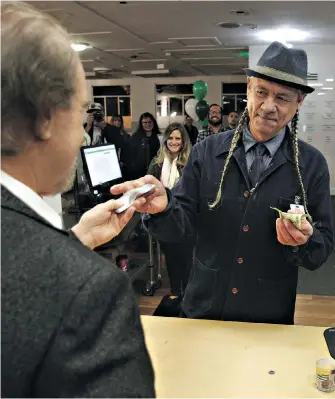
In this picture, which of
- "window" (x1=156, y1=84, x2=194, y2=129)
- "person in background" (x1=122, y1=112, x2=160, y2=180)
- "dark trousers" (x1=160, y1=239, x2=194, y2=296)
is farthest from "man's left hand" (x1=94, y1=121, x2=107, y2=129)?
"window" (x1=156, y1=84, x2=194, y2=129)

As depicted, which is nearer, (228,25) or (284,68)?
(284,68)

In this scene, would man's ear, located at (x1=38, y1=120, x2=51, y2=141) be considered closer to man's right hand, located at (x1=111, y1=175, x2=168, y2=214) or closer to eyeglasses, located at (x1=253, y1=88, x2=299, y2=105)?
man's right hand, located at (x1=111, y1=175, x2=168, y2=214)

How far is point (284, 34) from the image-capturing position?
23.5 feet

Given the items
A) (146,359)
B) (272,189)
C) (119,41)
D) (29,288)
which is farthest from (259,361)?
(119,41)

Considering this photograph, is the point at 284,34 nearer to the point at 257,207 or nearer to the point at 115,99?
the point at 257,207

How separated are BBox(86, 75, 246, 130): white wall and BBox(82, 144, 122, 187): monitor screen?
1097 centimetres

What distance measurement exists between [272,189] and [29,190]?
121cm

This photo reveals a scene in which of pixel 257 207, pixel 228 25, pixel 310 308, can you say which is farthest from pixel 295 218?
pixel 228 25

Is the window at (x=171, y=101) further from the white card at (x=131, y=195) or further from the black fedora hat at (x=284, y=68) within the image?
the white card at (x=131, y=195)

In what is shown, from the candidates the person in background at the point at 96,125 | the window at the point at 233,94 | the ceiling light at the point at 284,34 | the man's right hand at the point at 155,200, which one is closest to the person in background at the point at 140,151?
the person in background at the point at 96,125

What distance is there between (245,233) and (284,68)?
612 millimetres

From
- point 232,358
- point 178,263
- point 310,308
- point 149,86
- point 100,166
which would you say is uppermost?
point 149,86

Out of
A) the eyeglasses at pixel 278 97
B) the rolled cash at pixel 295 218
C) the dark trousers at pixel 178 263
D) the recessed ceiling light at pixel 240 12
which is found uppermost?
the recessed ceiling light at pixel 240 12

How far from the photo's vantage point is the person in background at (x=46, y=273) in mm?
543
